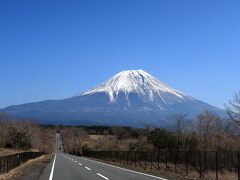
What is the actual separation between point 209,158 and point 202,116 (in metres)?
34.0

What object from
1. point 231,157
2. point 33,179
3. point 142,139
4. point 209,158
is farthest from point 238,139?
point 33,179

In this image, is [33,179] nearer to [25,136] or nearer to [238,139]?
[238,139]

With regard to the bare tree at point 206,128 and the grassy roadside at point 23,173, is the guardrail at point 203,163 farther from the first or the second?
the bare tree at point 206,128

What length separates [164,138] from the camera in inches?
3049

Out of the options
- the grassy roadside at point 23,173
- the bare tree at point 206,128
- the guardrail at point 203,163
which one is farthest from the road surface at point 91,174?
the bare tree at point 206,128

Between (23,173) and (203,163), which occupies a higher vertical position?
(23,173)

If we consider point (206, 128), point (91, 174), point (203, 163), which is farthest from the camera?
point (206, 128)

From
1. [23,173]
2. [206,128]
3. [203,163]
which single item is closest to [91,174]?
[23,173]

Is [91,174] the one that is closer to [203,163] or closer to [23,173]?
[23,173]

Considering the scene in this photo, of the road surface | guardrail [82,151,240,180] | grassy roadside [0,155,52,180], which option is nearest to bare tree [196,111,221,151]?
guardrail [82,151,240,180]

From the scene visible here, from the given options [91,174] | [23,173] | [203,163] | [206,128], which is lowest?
[203,163]

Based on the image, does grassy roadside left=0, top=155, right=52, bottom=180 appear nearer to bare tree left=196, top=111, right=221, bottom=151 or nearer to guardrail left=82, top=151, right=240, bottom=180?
guardrail left=82, top=151, right=240, bottom=180

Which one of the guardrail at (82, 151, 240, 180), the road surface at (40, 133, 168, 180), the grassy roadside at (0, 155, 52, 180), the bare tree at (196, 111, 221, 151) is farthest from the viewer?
the bare tree at (196, 111, 221, 151)

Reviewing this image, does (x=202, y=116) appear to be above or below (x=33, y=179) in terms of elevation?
above
